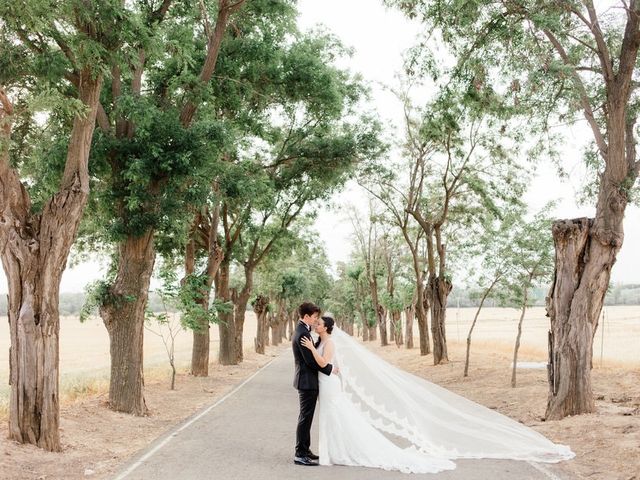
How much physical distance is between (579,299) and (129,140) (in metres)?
9.65

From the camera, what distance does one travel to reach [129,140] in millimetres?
13375

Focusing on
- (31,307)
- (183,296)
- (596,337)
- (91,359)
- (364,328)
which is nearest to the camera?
(31,307)

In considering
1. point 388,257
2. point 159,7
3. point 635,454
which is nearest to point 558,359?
point 635,454

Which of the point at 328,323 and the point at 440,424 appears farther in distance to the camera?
the point at 440,424

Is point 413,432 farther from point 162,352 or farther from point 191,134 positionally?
point 162,352

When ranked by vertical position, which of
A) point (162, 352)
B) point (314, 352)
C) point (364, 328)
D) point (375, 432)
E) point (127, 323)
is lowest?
point (162, 352)

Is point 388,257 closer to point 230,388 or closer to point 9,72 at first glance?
point 230,388

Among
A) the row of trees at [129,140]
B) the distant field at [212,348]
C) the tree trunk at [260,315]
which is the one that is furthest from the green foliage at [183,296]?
the tree trunk at [260,315]

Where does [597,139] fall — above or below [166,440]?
above

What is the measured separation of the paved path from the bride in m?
0.26

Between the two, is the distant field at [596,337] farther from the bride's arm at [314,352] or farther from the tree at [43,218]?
the tree at [43,218]

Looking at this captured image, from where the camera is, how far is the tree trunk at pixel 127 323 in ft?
44.4

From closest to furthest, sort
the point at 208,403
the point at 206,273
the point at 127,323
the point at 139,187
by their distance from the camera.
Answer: the point at 139,187 < the point at 127,323 < the point at 208,403 < the point at 206,273

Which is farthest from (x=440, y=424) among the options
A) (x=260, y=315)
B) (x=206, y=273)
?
(x=260, y=315)
